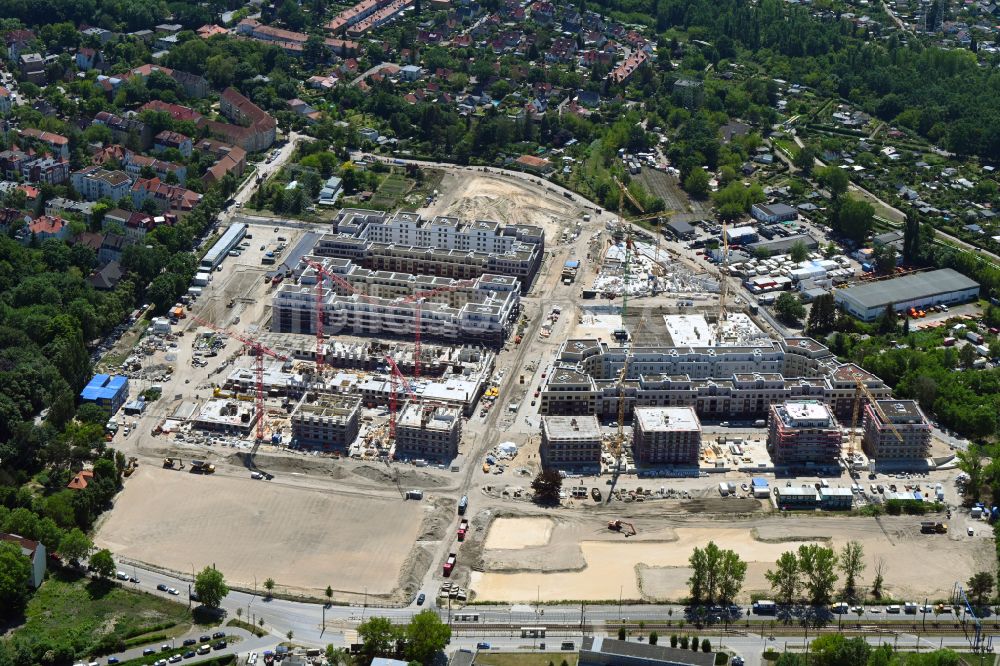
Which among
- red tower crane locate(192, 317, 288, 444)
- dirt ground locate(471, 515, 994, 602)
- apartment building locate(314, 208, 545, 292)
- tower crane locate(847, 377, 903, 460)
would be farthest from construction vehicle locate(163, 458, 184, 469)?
tower crane locate(847, 377, 903, 460)

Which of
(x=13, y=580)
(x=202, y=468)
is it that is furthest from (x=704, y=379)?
(x=13, y=580)

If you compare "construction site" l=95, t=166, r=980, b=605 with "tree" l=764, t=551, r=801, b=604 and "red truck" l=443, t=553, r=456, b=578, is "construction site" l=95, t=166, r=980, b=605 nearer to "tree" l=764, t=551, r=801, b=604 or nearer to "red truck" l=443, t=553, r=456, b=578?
"red truck" l=443, t=553, r=456, b=578

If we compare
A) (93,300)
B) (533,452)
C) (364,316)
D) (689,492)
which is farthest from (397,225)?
(689,492)

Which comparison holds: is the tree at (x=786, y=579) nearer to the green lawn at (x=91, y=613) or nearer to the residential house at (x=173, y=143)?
the green lawn at (x=91, y=613)

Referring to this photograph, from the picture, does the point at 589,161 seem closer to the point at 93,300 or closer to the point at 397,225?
the point at 397,225

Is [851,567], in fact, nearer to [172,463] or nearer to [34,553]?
[172,463]

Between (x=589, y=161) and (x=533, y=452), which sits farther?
(x=589, y=161)

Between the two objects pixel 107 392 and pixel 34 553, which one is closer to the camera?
pixel 34 553
